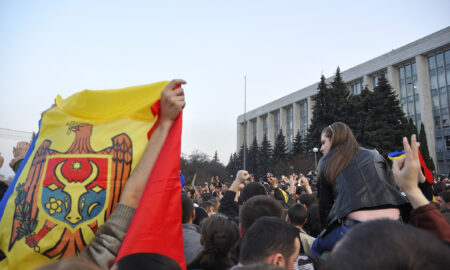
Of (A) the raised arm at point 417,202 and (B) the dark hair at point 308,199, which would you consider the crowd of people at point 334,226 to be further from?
(B) the dark hair at point 308,199

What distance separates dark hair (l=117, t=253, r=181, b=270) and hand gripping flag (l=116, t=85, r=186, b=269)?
0.02 meters

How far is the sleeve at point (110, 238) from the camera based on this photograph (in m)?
1.65

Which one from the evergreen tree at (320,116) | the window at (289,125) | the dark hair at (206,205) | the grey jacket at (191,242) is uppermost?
the window at (289,125)

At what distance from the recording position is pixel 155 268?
1.61 meters

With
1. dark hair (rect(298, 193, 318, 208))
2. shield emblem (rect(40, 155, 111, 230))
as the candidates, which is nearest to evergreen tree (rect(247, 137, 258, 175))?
dark hair (rect(298, 193, 318, 208))

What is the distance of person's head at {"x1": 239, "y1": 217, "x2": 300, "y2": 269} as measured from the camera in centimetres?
229

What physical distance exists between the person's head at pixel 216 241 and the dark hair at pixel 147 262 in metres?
1.10

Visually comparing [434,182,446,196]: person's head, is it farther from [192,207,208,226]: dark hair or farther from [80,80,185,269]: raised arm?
[80,80,185,269]: raised arm

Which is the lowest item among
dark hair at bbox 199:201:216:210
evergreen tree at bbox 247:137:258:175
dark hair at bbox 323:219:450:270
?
dark hair at bbox 199:201:216:210

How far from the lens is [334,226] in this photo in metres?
2.73

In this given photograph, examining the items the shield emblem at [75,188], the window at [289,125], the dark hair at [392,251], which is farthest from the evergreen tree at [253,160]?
the dark hair at [392,251]

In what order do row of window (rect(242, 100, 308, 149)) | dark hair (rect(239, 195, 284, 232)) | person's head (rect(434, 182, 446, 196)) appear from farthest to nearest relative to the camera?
1. row of window (rect(242, 100, 308, 149))
2. person's head (rect(434, 182, 446, 196))
3. dark hair (rect(239, 195, 284, 232))

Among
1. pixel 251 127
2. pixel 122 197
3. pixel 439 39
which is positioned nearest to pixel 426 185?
pixel 122 197

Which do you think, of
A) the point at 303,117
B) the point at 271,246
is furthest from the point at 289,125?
the point at 271,246
